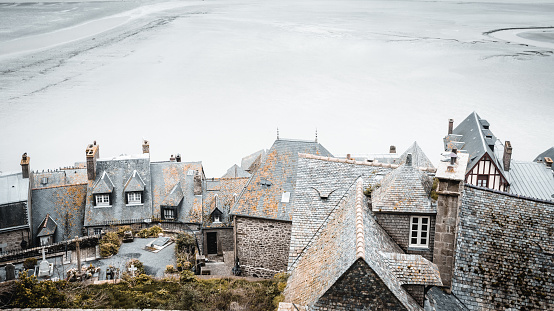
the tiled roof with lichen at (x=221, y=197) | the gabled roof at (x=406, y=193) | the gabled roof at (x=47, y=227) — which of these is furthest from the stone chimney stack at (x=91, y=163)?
the gabled roof at (x=406, y=193)

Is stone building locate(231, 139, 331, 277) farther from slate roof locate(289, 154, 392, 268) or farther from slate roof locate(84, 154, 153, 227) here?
slate roof locate(84, 154, 153, 227)

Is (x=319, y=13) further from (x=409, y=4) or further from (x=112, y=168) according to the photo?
(x=112, y=168)

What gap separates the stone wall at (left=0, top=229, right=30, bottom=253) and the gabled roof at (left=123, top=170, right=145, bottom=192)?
6065mm

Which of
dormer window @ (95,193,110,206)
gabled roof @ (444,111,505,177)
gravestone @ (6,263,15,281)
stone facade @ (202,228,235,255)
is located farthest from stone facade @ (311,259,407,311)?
gabled roof @ (444,111,505,177)

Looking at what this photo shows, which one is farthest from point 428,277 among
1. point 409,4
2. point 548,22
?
point 409,4

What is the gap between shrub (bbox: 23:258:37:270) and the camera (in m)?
17.4

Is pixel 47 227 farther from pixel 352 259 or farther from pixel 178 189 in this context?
pixel 352 259

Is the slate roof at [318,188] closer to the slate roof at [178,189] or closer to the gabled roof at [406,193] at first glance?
the gabled roof at [406,193]

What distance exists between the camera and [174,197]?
30.5m

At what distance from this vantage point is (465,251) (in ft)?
42.8

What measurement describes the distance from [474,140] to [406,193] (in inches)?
935

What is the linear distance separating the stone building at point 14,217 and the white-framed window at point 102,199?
12.6 feet

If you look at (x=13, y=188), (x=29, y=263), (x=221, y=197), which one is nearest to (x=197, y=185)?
(x=221, y=197)

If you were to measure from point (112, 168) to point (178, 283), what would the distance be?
1764 cm
